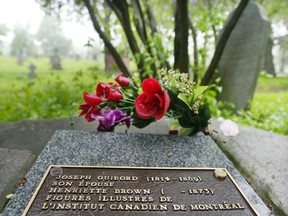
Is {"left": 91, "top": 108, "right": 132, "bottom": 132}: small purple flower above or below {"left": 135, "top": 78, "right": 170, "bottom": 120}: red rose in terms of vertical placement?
below

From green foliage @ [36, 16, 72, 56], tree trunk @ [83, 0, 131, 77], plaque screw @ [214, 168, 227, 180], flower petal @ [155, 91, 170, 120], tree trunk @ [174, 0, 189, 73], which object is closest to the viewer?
plaque screw @ [214, 168, 227, 180]

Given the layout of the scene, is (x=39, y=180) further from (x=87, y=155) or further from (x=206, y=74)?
(x=206, y=74)

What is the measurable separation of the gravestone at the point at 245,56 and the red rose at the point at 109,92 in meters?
3.36

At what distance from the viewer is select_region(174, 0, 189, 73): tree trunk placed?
4.07 m

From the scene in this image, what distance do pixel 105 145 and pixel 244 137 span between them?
1420mm

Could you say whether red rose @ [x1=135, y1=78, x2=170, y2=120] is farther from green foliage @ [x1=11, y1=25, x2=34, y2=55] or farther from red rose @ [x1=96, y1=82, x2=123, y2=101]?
green foliage @ [x1=11, y1=25, x2=34, y2=55]

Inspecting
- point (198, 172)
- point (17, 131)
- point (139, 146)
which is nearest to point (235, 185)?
point (198, 172)

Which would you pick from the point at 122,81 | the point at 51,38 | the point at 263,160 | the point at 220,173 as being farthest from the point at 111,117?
the point at 51,38

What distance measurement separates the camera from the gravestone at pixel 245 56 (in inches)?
192

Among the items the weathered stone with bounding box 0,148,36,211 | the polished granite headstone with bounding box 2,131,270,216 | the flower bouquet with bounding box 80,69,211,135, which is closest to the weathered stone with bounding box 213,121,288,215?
the polished granite headstone with bounding box 2,131,270,216

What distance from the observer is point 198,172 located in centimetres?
174

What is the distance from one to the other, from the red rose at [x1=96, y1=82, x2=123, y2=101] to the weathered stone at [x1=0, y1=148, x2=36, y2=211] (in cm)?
74

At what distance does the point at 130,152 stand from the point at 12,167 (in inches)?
34.2

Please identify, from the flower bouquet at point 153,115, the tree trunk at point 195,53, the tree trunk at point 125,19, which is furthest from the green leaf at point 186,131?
the tree trunk at point 195,53
